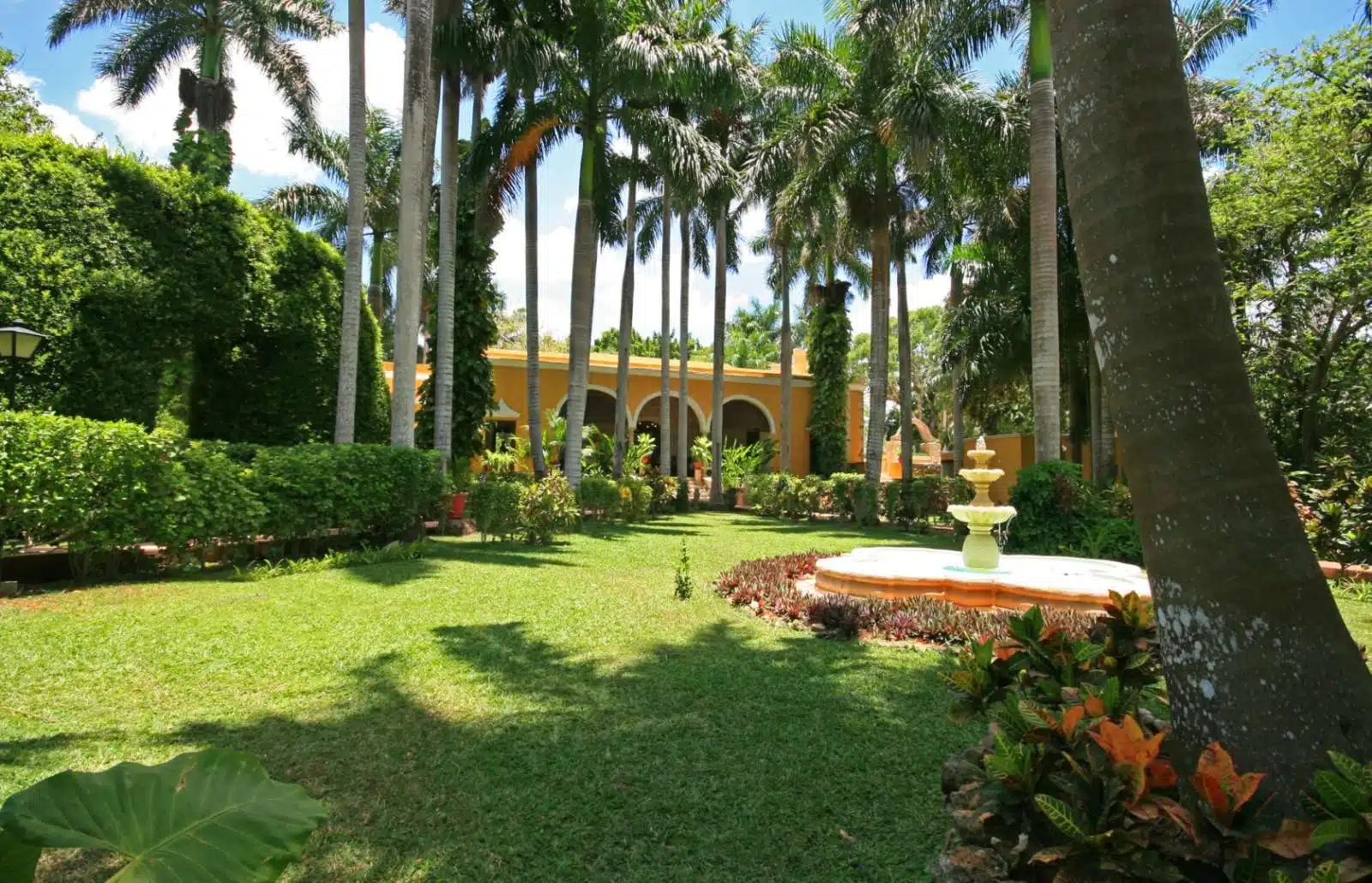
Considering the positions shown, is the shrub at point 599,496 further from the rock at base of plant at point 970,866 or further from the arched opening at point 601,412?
the rock at base of plant at point 970,866

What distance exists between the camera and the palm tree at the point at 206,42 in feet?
63.1

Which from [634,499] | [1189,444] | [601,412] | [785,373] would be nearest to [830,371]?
[785,373]

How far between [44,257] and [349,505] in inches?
198

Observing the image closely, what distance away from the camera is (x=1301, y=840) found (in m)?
1.57

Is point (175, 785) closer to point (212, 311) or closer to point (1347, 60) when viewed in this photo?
point (212, 311)

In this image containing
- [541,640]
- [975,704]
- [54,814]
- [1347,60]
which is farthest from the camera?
[1347,60]

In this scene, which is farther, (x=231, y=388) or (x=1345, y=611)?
(x=231, y=388)

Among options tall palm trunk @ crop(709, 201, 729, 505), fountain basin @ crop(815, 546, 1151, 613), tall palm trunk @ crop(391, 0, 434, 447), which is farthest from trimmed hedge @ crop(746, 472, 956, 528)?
tall palm trunk @ crop(391, 0, 434, 447)

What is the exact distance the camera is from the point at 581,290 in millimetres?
15586

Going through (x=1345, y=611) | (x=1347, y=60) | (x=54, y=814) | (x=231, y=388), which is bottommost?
(x=1345, y=611)

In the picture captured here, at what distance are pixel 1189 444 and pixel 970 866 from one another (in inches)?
48.5

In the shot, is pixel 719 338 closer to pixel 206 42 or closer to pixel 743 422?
pixel 743 422

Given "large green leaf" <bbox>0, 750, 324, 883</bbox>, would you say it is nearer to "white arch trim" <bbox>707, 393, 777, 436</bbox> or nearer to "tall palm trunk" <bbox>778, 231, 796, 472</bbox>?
"tall palm trunk" <bbox>778, 231, 796, 472</bbox>

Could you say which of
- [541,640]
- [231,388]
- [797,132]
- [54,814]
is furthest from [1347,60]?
[231,388]
